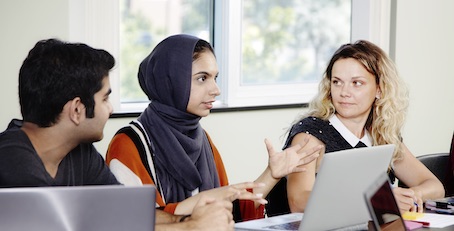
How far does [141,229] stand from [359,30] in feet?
11.0

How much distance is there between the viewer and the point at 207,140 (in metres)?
3.01

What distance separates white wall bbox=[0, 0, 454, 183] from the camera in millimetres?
3516

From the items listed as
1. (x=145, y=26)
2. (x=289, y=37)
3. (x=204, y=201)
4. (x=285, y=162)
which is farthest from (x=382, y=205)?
(x=289, y=37)

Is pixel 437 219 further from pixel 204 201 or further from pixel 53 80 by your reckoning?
→ pixel 53 80

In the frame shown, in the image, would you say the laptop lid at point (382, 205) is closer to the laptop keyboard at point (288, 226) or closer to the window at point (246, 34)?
the laptop keyboard at point (288, 226)

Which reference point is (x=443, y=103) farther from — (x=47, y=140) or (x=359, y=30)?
(x=47, y=140)

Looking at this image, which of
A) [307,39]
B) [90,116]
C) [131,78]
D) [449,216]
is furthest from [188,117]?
[307,39]

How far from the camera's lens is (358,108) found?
Result: 305 cm

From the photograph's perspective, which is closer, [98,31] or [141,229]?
→ [141,229]

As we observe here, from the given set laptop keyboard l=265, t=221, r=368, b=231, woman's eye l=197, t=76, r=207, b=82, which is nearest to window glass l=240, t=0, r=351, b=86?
woman's eye l=197, t=76, r=207, b=82

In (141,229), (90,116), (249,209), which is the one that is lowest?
(249,209)

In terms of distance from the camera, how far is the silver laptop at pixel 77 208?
167cm

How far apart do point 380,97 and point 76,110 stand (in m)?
1.34

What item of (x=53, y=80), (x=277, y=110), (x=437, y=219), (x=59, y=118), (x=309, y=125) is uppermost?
(x=53, y=80)
